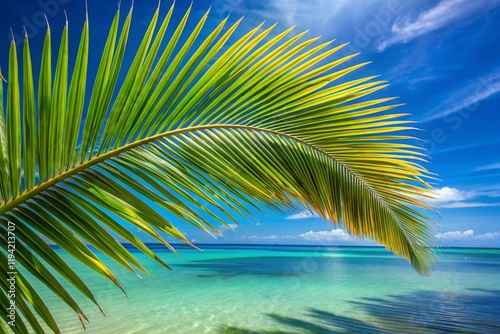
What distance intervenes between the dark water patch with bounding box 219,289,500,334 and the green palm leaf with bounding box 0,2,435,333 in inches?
266

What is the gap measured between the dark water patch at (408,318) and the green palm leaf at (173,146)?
6756 mm

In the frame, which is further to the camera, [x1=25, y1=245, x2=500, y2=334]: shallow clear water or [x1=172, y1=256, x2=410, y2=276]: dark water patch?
[x1=172, y1=256, x2=410, y2=276]: dark water patch

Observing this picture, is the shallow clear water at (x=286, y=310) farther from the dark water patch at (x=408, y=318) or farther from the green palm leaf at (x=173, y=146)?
the green palm leaf at (x=173, y=146)

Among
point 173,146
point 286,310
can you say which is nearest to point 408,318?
point 286,310

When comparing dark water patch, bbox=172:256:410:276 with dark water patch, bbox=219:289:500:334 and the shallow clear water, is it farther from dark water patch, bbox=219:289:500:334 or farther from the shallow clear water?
dark water patch, bbox=219:289:500:334

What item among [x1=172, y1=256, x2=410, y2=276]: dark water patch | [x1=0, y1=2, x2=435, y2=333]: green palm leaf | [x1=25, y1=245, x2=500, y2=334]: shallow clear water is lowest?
[x1=25, y1=245, x2=500, y2=334]: shallow clear water

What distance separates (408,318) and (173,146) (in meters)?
9.91

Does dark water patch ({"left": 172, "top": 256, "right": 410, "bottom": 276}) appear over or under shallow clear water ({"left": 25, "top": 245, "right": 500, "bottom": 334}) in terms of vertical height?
over

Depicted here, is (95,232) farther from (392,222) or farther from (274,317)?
(274,317)

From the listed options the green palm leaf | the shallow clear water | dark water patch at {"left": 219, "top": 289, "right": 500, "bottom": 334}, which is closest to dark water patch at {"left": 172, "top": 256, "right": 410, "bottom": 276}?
the shallow clear water

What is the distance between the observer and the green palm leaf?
998 mm

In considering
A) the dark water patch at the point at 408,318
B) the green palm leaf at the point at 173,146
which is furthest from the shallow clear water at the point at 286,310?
the green palm leaf at the point at 173,146

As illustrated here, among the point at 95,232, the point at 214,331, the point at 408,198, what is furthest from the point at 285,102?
the point at 214,331

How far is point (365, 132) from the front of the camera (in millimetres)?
1625
